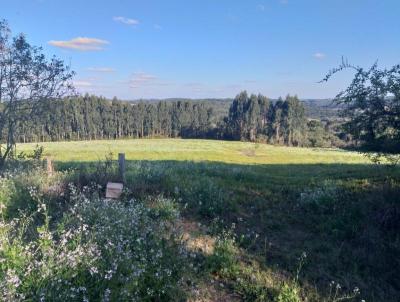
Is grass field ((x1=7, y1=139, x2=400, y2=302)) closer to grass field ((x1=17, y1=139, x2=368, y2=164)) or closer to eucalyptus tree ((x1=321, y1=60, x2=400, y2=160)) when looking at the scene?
eucalyptus tree ((x1=321, y1=60, x2=400, y2=160))

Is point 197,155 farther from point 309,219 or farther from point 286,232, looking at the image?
point 286,232

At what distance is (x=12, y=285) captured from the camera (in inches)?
129

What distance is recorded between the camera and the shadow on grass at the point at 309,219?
579 cm

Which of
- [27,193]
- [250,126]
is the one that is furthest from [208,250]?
[250,126]

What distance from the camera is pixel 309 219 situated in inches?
309

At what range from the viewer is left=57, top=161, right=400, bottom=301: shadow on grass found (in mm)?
5789

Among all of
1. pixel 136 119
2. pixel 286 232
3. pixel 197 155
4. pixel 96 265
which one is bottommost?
pixel 197 155

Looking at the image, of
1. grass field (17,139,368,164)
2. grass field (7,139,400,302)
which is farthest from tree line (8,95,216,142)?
grass field (7,139,400,302)

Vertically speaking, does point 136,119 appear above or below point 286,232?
above

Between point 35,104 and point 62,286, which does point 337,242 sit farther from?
point 35,104

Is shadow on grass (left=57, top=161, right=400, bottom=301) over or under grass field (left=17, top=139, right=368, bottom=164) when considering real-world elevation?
over

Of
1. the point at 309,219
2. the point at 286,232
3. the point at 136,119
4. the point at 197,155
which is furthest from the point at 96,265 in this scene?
the point at 136,119

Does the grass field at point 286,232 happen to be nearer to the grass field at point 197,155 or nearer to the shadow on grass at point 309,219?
the shadow on grass at point 309,219

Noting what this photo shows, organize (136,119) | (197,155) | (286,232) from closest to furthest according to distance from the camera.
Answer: (286,232) < (197,155) < (136,119)
